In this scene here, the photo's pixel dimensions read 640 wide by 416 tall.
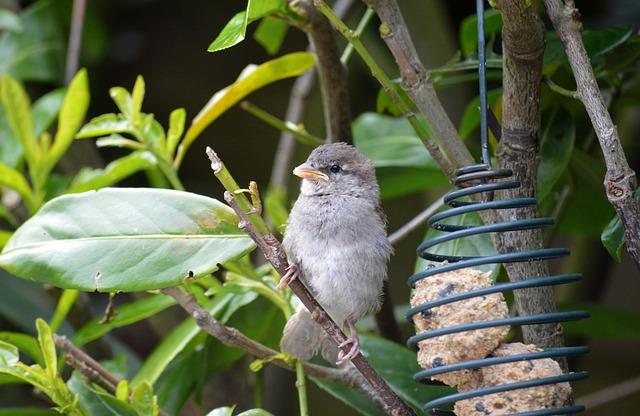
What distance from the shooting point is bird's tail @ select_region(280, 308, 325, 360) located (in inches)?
90.4

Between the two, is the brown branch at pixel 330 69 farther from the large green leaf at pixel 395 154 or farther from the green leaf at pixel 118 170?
the green leaf at pixel 118 170

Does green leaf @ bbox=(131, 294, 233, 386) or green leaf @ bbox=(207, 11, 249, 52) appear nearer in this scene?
green leaf @ bbox=(207, 11, 249, 52)

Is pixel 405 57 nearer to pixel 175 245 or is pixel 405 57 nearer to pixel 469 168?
pixel 469 168

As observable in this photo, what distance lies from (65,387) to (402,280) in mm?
3037

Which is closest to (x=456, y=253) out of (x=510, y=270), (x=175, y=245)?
(x=510, y=270)

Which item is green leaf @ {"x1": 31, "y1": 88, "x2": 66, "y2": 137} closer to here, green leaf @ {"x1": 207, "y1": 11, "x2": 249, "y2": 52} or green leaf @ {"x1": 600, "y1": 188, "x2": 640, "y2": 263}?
green leaf @ {"x1": 207, "y1": 11, "x2": 249, "y2": 52}

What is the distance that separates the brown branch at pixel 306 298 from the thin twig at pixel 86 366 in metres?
0.55

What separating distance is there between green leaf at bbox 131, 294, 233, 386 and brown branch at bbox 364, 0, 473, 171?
2.63 feet

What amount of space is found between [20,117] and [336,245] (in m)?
1.10

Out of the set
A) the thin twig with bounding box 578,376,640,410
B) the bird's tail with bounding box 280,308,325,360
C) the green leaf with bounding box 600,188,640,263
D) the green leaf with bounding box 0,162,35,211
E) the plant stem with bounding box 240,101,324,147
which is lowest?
the thin twig with bounding box 578,376,640,410

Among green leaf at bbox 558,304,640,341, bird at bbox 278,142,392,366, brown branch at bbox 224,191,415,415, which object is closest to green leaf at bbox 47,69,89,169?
bird at bbox 278,142,392,366

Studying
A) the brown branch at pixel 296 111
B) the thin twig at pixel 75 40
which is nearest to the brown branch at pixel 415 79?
the brown branch at pixel 296 111

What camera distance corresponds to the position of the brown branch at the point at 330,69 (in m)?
2.42

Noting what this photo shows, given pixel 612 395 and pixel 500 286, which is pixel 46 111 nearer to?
pixel 500 286
